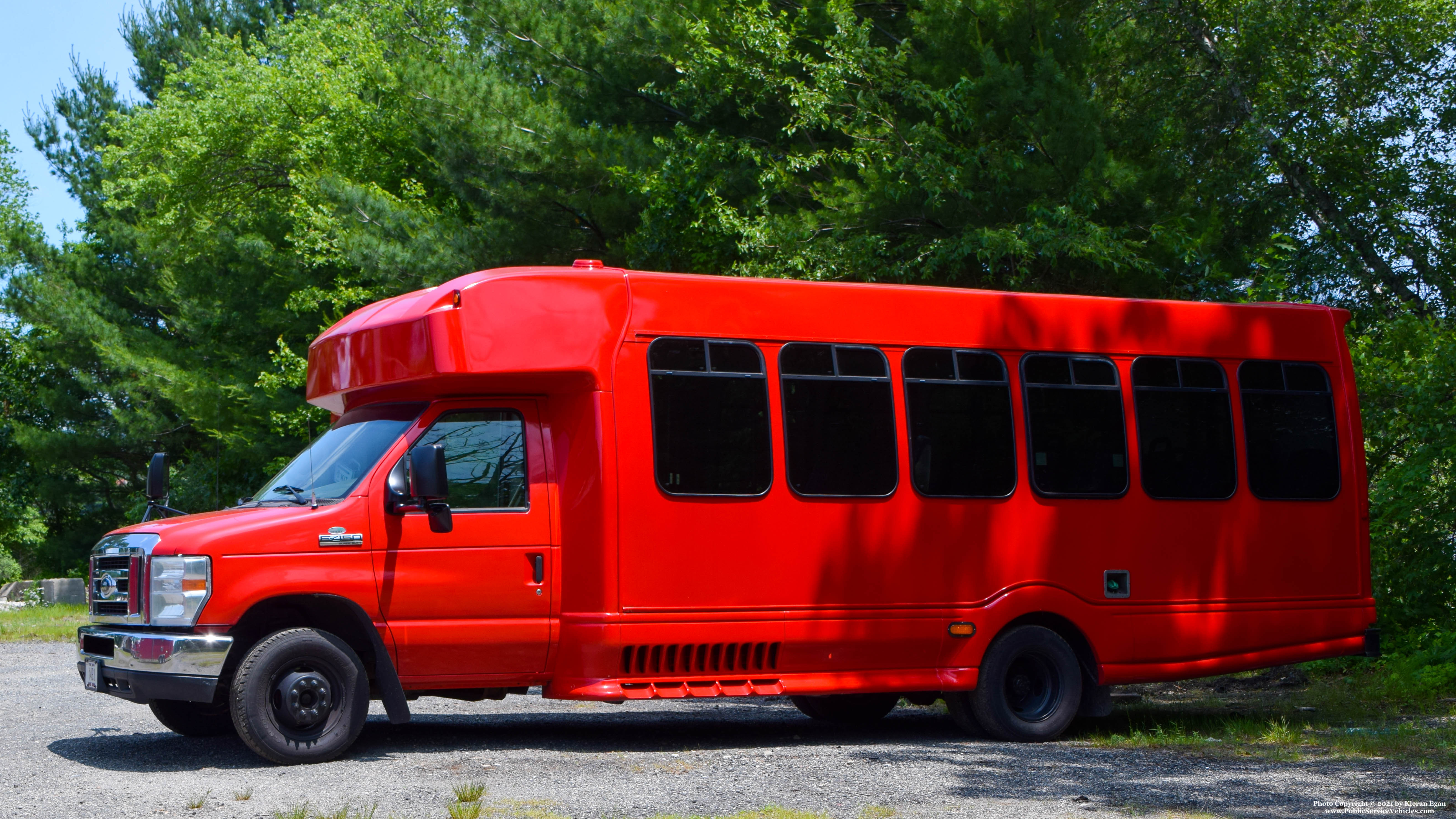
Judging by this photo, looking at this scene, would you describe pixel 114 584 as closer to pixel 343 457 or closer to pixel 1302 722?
pixel 343 457

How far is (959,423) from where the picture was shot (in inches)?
385

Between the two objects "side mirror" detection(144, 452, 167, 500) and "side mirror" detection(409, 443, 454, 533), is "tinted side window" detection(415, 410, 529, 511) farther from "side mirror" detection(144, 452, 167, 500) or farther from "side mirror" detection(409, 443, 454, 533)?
"side mirror" detection(144, 452, 167, 500)

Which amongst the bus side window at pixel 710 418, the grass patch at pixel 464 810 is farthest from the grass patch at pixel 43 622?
the grass patch at pixel 464 810

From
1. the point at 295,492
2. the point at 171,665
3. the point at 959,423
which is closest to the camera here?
the point at 171,665

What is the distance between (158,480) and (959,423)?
17.5 ft

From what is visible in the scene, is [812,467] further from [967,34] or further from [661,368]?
[967,34]

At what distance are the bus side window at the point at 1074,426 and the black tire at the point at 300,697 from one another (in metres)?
4.76

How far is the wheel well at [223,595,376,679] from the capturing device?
8125 millimetres

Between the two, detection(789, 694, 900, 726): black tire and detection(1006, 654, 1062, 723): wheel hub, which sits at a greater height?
detection(1006, 654, 1062, 723): wheel hub

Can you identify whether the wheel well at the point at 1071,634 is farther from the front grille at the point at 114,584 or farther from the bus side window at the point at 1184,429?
the front grille at the point at 114,584

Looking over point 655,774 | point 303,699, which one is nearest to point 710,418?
point 655,774

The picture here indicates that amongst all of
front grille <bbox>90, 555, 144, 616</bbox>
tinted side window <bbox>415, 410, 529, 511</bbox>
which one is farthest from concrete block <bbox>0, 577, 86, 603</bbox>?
tinted side window <bbox>415, 410, 529, 511</bbox>

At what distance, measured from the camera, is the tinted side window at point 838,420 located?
9281 mm

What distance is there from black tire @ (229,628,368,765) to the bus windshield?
88 centimetres
